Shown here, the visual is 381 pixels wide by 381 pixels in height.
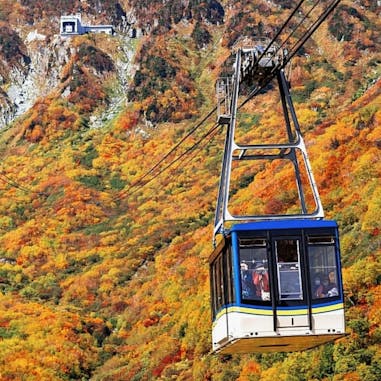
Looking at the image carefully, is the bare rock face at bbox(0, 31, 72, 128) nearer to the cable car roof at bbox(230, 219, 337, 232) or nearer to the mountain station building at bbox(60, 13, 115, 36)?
the mountain station building at bbox(60, 13, 115, 36)

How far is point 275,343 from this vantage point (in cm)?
1692

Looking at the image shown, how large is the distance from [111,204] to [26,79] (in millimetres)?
38309

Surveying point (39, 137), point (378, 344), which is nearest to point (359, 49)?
point (39, 137)

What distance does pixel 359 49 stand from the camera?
76062 millimetres

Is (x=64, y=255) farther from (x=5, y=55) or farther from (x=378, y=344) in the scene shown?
(x=5, y=55)

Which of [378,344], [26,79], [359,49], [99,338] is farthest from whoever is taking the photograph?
[26,79]

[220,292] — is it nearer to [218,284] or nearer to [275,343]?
[218,284]

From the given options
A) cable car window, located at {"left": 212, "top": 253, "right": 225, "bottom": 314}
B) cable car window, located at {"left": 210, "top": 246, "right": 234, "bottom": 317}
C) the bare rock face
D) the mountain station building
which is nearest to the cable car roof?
cable car window, located at {"left": 210, "top": 246, "right": 234, "bottom": 317}

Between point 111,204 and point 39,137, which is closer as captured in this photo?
point 111,204

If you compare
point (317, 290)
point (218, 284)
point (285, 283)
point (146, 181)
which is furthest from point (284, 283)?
point (146, 181)

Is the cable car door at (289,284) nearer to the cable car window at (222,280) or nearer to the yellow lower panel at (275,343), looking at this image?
the yellow lower panel at (275,343)

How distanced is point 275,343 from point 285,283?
155 cm

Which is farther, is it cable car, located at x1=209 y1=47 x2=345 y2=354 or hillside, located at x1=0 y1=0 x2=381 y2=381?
hillside, located at x1=0 y1=0 x2=381 y2=381

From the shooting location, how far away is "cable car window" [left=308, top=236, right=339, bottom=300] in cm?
1631
